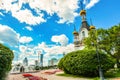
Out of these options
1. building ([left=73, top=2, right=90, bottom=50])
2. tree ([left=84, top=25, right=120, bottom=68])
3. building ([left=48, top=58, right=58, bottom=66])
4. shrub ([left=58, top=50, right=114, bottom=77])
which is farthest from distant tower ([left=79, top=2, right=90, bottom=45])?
shrub ([left=58, top=50, right=114, bottom=77])

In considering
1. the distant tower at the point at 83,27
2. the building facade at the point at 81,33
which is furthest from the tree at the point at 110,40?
the distant tower at the point at 83,27

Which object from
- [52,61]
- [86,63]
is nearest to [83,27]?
[52,61]

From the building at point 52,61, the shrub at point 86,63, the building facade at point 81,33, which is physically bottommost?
the shrub at point 86,63

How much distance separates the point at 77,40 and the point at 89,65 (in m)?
45.1

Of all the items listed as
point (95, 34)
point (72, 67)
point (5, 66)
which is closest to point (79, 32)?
point (95, 34)

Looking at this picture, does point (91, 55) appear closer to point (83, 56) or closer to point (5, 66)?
point (83, 56)

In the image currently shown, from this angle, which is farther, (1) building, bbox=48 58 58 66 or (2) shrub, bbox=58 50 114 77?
(1) building, bbox=48 58 58 66

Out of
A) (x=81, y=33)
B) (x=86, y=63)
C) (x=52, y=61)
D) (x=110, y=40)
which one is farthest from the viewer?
(x=52, y=61)

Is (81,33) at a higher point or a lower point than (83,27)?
lower

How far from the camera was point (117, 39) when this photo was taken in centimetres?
3697

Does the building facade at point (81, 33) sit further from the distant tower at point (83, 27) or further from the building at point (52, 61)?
the building at point (52, 61)

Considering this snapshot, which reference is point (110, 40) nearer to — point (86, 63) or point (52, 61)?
point (86, 63)

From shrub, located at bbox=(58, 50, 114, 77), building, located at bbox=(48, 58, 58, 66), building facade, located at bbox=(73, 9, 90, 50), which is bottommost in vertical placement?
shrub, located at bbox=(58, 50, 114, 77)

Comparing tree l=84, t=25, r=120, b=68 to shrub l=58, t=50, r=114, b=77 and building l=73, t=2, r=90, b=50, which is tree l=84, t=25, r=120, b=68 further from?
building l=73, t=2, r=90, b=50
